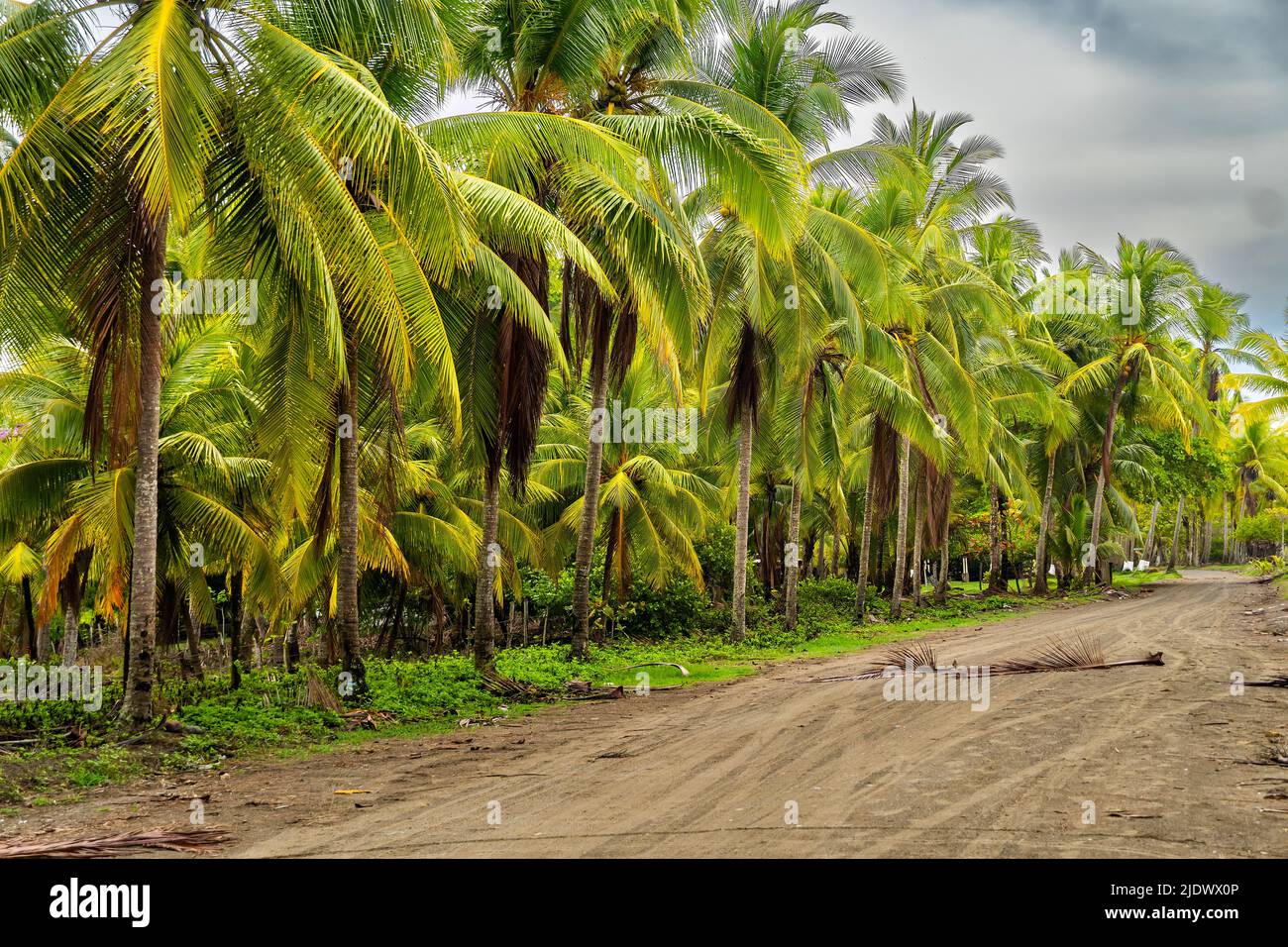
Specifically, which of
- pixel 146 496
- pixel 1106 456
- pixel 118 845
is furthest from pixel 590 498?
pixel 1106 456

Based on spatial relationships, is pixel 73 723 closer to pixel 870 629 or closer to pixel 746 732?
pixel 746 732

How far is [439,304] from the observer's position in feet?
42.7

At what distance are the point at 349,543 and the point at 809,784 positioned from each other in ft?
24.7

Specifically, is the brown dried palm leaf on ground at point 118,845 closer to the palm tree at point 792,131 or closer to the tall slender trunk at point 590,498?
the tall slender trunk at point 590,498

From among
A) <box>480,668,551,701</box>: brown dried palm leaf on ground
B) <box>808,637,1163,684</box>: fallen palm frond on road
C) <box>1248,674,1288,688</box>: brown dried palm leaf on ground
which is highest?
<box>1248,674,1288,688</box>: brown dried palm leaf on ground

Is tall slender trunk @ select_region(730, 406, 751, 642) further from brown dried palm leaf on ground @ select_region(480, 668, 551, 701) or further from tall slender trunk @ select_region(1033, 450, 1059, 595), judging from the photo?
tall slender trunk @ select_region(1033, 450, 1059, 595)

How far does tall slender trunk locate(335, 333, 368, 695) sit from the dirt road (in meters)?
2.52

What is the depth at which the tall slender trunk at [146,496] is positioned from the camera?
9.87m

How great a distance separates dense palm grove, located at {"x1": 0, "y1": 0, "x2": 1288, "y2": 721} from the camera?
877 centimetres

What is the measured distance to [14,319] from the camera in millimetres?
9258

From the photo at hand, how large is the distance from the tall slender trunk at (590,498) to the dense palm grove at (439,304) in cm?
8

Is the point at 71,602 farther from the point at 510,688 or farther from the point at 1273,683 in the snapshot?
the point at 1273,683

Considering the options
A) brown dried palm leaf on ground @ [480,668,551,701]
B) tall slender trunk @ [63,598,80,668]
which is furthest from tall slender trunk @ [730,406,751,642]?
tall slender trunk @ [63,598,80,668]

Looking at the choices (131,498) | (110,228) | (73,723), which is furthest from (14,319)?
(73,723)
